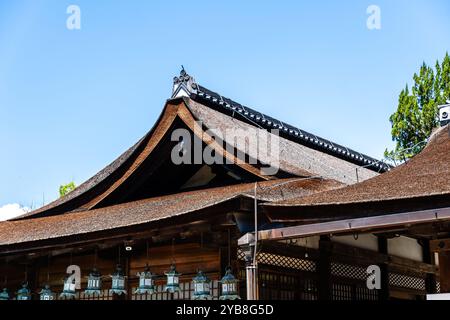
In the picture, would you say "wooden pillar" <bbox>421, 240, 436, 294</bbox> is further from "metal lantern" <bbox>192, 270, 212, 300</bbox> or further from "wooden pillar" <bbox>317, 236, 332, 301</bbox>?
"metal lantern" <bbox>192, 270, 212, 300</bbox>

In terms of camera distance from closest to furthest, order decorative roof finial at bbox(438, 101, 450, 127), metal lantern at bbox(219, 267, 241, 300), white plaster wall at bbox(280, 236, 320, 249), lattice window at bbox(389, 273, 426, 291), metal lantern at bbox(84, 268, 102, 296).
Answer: metal lantern at bbox(219, 267, 241, 300), white plaster wall at bbox(280, 236, 320, 249), metal lantern at bbox(84, 268, 102, 296), decorative roof finial at bbox(438, 101, 450, 127), lattice window at bbox(389, 273, 426, 291)

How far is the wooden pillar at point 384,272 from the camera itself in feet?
38.0

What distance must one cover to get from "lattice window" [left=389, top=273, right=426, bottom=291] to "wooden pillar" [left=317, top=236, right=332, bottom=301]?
1.50 metres

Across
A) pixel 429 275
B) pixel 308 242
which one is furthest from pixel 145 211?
pixel 429 275

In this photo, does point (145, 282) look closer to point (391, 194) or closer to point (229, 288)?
point (229, 288)

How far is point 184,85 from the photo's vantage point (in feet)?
46.3

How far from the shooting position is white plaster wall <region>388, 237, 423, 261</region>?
1208 centimetres

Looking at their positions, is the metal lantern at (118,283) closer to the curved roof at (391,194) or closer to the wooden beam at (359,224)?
the wooden beam at (359,224)

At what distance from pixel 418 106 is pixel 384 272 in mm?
13679

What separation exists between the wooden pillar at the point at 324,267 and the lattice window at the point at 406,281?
1501 millimetres

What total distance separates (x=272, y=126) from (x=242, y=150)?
4.83 metres

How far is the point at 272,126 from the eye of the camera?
52.2 feet

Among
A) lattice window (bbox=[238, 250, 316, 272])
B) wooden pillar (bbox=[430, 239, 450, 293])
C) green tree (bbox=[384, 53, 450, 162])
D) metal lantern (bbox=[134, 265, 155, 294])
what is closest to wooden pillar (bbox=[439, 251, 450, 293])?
wooden pillar (bbox=[430, 239, 450, 293])
